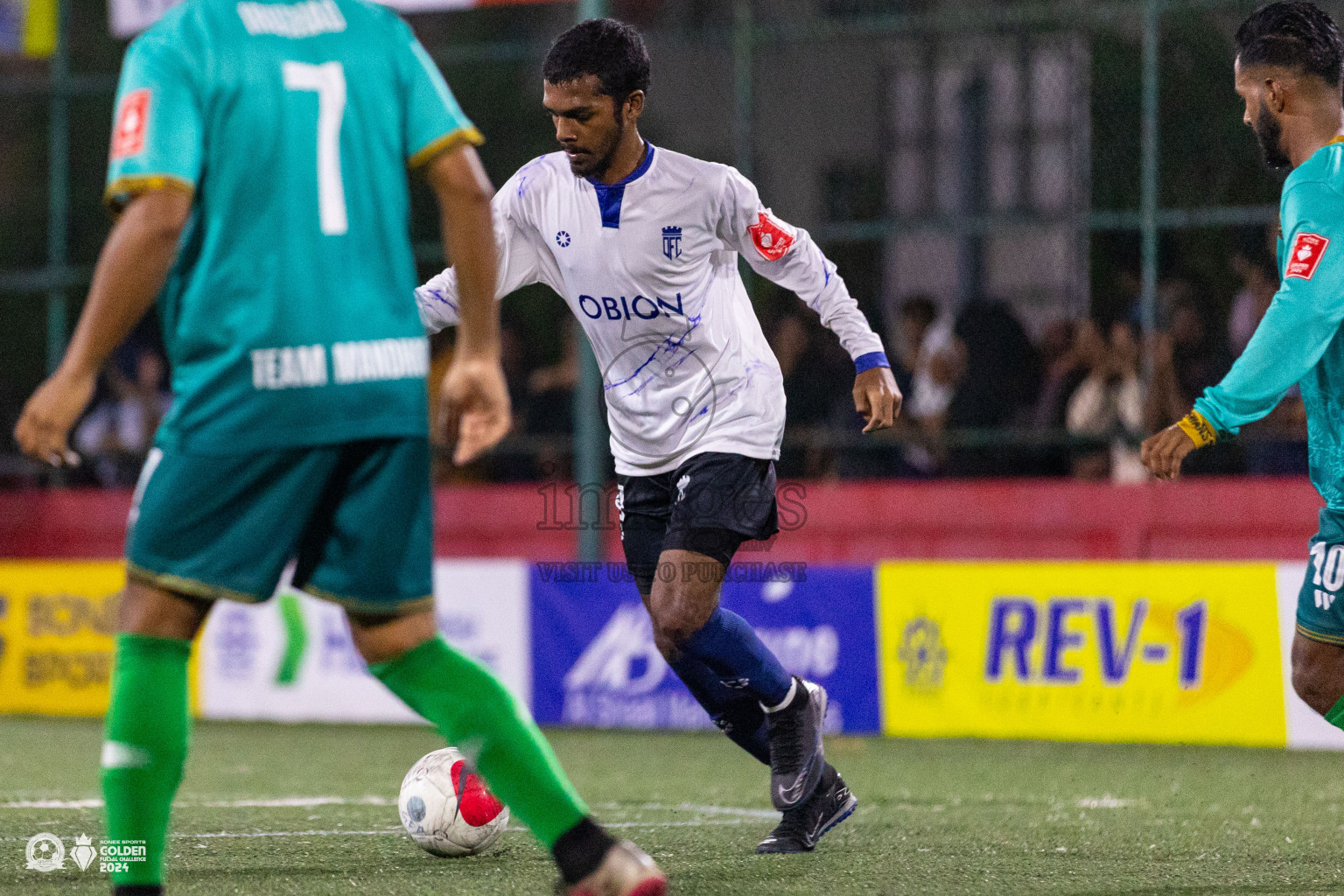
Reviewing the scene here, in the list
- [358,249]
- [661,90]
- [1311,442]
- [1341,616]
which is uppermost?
[661,90]

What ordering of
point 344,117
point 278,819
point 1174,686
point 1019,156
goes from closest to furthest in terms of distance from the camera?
point 344,117
point 278,819
point 1174,686
point 1019,156

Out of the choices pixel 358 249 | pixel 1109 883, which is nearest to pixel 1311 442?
pixel 1109 883

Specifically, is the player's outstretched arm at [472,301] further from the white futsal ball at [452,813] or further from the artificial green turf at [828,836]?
the white futsal ball at [452,813]

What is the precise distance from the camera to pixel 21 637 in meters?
11.8

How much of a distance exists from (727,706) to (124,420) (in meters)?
9.36

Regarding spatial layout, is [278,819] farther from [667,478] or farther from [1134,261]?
[1134,261]

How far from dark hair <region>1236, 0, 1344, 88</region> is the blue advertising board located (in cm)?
554

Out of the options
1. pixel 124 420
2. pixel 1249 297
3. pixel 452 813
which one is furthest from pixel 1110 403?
pixel 124 420

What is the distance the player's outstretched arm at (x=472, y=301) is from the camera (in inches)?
144

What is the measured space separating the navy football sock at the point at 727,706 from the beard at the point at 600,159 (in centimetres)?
139

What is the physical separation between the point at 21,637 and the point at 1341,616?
355 inches

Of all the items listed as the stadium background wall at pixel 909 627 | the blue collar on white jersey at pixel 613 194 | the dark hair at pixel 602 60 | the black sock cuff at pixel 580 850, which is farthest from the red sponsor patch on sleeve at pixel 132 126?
the stadium background wall at pixel 909 627

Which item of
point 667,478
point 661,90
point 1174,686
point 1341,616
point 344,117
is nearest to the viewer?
point 344,117

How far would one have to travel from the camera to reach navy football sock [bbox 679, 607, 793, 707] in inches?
214
